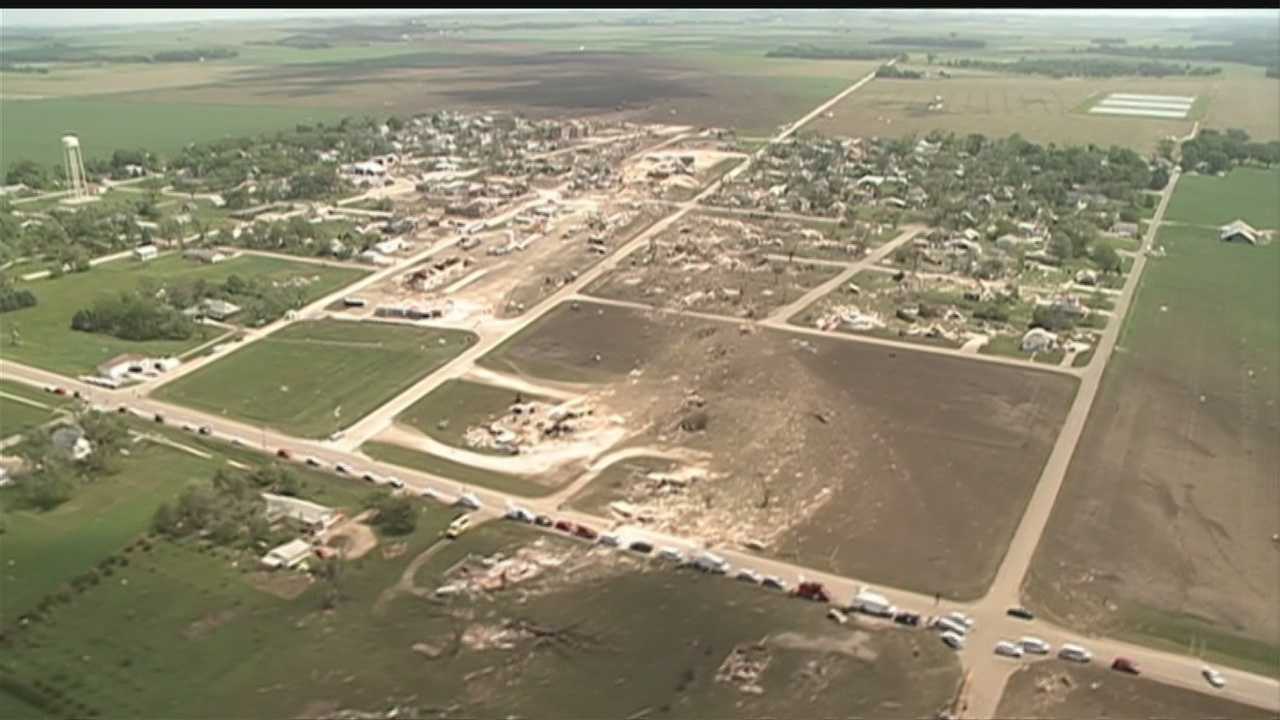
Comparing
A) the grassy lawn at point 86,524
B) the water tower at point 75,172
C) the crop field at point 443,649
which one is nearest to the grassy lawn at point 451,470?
the crop field at point 443,649

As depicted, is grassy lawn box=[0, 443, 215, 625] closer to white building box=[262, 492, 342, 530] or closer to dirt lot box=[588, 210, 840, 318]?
white building box=[262, 492, 342, 530]

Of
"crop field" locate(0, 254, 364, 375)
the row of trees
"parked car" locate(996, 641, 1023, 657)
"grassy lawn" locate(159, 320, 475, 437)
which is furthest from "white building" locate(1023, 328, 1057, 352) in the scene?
the row of trees

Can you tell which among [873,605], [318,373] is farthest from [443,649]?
[318,373]

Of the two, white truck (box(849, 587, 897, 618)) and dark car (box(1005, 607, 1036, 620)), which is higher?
white truck (box(849, 587, 897, 618))

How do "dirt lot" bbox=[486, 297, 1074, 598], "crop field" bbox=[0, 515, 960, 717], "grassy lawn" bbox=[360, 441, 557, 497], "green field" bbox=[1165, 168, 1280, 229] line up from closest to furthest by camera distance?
"crop field" bbox=[0, 515, 960, 717], "dirt lot" bbox=[486, 297, 1074, 598], "grassy lawn" bbox=[360, 441, 557, 497], "green field" bbox=[1165, 168, 1280, 229]

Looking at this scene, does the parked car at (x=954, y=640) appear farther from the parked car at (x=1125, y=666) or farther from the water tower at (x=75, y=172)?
the water tower at (x=75, y=172)

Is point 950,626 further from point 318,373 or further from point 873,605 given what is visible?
point 318,373
